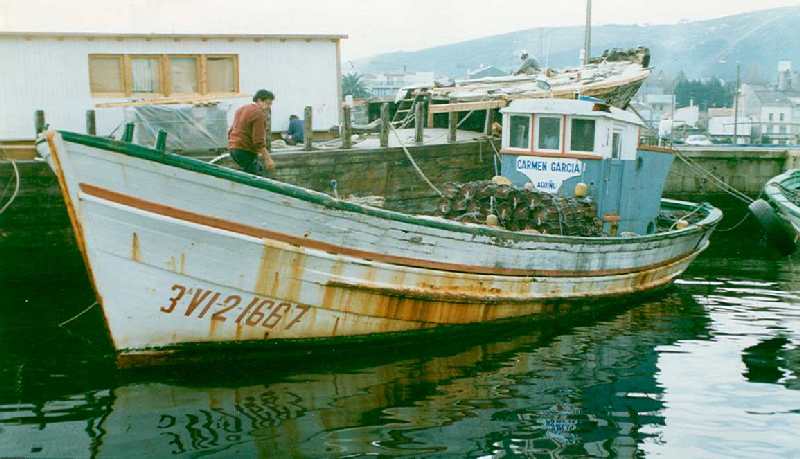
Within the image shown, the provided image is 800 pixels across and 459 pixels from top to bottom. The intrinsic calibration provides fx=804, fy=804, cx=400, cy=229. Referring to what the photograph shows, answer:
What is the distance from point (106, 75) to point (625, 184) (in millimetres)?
10220

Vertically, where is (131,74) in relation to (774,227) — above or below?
above

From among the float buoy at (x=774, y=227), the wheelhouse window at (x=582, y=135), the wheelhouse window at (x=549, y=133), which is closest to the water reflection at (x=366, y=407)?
the wheelhouse window at (x=582, y=135)

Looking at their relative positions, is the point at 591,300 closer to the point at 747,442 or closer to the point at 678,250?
the point at 678,250

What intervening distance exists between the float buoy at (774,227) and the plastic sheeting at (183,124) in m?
10.4

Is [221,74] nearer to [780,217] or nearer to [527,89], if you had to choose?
[527,89]

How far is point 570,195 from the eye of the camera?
1194 cm

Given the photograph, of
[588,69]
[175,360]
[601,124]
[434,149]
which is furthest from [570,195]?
[588,69]

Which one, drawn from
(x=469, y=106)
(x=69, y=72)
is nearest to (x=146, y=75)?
(x=69, y=72)

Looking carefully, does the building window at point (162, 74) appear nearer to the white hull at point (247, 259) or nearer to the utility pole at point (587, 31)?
the white hull at point (247, 259)

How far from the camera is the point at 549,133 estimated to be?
39.7 ft

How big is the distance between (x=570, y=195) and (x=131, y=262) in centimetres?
666

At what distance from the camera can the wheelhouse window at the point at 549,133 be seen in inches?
472

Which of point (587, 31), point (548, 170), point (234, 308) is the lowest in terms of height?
point (234, 308)

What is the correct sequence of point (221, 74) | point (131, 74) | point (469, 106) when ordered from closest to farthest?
point (131, 74) → point (469, 106) → point (221, 74)
